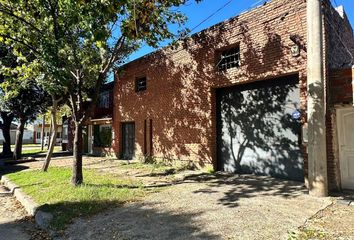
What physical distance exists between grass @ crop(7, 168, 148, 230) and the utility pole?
14.6 feet

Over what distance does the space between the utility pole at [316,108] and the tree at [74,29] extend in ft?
13.7

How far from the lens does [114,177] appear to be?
11086 mm

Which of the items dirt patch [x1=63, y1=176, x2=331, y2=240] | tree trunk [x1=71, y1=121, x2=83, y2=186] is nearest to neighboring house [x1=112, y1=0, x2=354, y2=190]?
dirt patch [x1=63, y1=176, x2=331, y2=240]

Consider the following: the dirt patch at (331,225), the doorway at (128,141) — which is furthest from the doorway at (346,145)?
the doorway at (128,141)

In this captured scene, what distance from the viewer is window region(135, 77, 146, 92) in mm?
16039

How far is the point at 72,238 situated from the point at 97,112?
54.1 ft

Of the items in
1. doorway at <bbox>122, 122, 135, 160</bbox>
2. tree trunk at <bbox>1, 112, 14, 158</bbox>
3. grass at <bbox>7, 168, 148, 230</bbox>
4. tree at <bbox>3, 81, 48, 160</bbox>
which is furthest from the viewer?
tree trunk at <bbox>1, 112, 14, 158</bbox>

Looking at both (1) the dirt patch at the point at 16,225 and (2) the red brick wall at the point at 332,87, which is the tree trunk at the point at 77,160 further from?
(2) the red brick wall at the point at 332,87

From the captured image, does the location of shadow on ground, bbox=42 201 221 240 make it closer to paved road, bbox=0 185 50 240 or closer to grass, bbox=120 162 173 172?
→ paved road, bbox=0 185 50 240

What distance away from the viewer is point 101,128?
67.6 ft

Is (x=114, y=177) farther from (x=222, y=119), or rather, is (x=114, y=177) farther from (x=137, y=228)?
(x=137, y=228)

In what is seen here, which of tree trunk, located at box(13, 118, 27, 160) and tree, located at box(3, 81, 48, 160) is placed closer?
tree, located at box(3, 81, 48, 160)

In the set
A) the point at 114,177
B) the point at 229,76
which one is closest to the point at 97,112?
the point at 114,177

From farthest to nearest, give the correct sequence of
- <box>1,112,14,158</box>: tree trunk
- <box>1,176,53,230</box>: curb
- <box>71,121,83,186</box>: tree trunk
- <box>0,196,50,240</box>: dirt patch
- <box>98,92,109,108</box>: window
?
<box>1,112,14,158</box>: tree trunk, <box>98,92,109,108</box>: window, <box>71,121,83,186</box>: tree trunk, <box>1,176,53,230</box>: curb, <box>0,196,50,240</box>: dirt patch
